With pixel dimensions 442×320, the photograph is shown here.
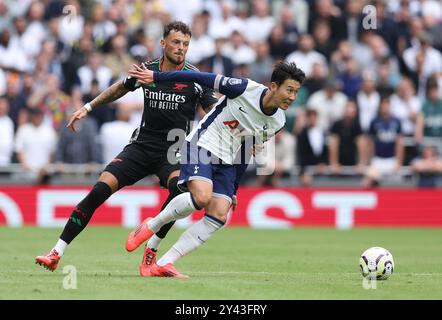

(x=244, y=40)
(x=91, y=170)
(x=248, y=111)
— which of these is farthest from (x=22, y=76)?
(x=248, y=111)

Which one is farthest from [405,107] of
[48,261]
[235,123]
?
[48,261]

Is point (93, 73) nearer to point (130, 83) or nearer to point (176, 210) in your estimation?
point (130, 83)

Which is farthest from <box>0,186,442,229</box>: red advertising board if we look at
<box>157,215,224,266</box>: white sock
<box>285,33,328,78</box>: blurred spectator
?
<box>157,215,224,266</box>: white sock

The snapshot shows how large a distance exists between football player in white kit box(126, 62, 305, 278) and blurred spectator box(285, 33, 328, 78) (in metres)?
11.5

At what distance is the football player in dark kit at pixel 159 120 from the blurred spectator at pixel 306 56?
10.9 meters

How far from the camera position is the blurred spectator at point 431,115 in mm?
21812

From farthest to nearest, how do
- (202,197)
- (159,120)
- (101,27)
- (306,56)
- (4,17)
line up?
(4,17), (101,27), (306,56), (159,120), (202,197)

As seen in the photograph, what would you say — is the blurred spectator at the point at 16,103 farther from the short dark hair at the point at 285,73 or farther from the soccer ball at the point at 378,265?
the soccer ball at the point at 378,265

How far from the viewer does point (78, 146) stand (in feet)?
69.2

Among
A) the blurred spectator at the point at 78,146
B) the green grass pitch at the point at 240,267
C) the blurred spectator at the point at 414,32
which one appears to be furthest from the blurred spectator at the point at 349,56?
the blurred spectator at the point at 78,146

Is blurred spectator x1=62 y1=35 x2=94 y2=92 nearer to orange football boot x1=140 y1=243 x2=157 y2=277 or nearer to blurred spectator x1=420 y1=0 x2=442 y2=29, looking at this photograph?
blurred spectator x1=420 y1=0 x2=442 y2=29

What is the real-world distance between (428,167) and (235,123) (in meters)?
11.4

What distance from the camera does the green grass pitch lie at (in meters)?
9.46

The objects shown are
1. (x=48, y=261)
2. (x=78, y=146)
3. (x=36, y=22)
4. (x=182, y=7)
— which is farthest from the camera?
(x=182, y=7)
